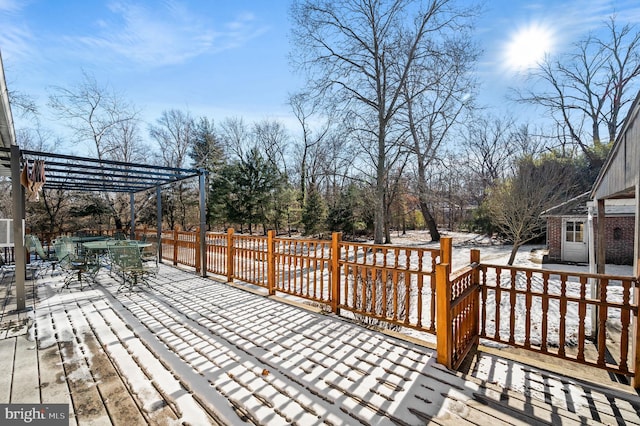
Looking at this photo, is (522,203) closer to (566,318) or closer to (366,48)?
(566,318)

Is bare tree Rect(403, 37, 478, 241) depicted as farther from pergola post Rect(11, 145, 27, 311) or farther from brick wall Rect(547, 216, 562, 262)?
pergola post Rect(11, 145, 27, 311)

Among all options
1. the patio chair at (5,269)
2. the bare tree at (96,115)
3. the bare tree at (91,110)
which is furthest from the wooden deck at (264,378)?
the bare tree at (91,110)

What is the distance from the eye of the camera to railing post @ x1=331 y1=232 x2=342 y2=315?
3.80m

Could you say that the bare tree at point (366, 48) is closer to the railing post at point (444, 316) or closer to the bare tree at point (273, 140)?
the bare tree at point (273, 140)

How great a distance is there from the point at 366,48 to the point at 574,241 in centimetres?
1297

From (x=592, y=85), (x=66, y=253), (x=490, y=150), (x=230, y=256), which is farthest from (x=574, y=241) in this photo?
(x=66, y=253)

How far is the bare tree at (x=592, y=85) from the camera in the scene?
1873cm

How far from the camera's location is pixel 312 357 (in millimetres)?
2629

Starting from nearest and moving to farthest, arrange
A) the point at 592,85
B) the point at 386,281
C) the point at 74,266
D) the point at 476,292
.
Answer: the point at 476,292, the point at 386,281, the point at 74,266, the point at 592,85

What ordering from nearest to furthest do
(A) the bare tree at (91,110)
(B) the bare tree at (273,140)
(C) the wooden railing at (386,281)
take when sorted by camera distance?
(C) the wooden railing at (386,281)
(A) the bare tree at (91,110)
(B) the bare tree at (273,140)

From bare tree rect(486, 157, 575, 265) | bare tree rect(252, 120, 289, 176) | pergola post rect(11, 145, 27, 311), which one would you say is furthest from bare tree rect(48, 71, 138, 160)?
bare tree rect(486, 157, 575, 265)

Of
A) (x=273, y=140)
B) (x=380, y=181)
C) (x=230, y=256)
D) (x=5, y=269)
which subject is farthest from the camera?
(x=273, y=140)

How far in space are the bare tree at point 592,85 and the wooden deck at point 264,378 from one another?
21756 millimetres

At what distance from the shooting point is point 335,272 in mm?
3818
